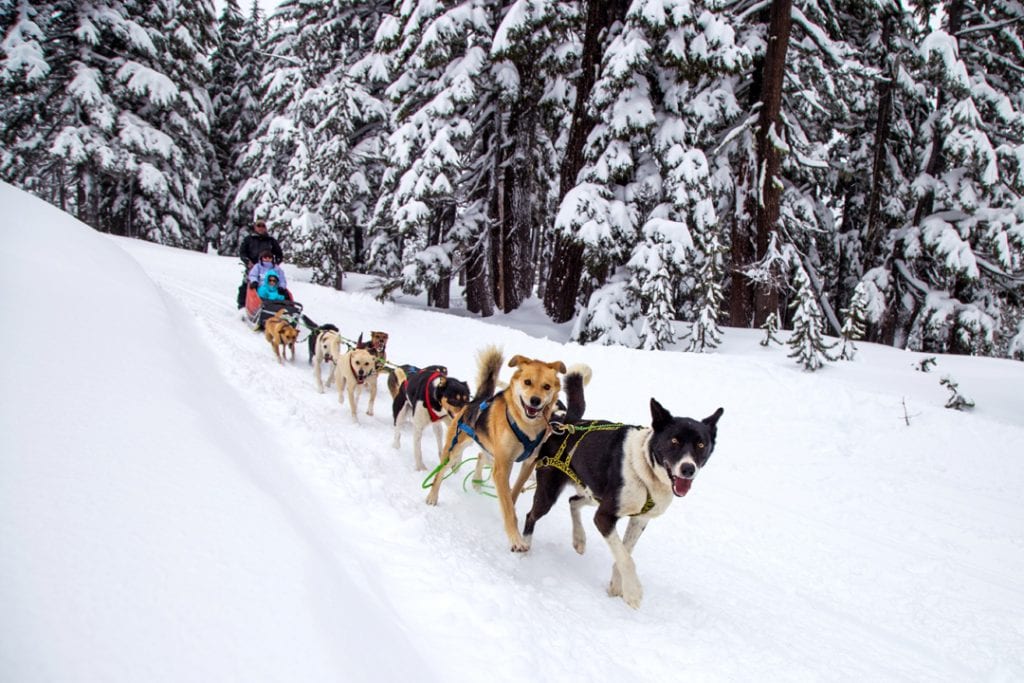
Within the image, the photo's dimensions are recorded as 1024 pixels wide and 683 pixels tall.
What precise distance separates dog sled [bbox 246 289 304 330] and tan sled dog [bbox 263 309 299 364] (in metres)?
0.13

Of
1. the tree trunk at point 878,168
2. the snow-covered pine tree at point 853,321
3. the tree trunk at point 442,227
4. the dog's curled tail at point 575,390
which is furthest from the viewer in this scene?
the tree trunk at point 878,168

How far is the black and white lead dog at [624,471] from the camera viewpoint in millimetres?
3482

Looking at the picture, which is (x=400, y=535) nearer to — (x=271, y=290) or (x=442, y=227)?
(x=271, y=290)

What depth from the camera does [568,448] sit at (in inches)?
170

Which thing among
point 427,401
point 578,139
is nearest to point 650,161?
point 578,139

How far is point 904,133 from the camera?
18.3m

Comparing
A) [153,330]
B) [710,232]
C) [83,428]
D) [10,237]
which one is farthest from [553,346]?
[83,428]

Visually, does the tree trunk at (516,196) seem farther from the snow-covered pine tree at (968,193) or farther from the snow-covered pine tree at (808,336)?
the snow-covered pine tree at (968,193)

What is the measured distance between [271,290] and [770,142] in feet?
38.0

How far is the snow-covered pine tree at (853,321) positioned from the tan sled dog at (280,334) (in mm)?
9888

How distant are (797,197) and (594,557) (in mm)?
14526

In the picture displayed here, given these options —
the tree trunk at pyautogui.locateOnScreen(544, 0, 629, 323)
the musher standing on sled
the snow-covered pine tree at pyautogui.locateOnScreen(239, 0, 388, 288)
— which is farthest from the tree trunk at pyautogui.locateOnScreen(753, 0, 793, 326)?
the snow-covered pine tree at pyautogui.locateOnScreen(239, 0, 388, 288)

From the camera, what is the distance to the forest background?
11.7 metres

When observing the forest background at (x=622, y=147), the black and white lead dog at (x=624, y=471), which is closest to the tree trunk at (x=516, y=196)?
the forest background at (x=622, y=147)
